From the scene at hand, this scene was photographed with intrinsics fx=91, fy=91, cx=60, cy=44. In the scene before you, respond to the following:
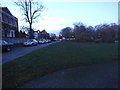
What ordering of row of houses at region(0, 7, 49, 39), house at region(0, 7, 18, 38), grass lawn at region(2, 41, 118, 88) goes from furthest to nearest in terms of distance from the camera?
row of houses at region(0, 7, 49, 39) < house at region(0, 7, 18, 38) < grass lawn at region(2, 41, 118, 88)

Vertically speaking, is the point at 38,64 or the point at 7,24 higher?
the point at 7,24

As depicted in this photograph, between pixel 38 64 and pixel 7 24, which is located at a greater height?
pixel 7 24

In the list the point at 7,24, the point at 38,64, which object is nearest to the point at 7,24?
the point at 7,24

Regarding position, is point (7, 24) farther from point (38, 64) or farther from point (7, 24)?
point (38, 64)

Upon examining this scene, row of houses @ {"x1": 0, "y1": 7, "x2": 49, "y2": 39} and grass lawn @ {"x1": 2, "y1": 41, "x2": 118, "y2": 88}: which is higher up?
row of houses @ {"x1": 0, "y1": 7, "x2": 49, "y2": 39}

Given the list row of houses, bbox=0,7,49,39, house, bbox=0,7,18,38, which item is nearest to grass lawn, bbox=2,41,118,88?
house, bbox=0,7,18,38

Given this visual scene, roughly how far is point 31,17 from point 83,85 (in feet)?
100

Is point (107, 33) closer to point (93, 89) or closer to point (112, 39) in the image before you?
point (112, 39)

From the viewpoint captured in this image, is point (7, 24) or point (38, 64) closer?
point (38, 64)

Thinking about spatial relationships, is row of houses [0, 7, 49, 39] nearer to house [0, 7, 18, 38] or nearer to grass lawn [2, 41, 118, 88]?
house [0, 7, 18, 38]

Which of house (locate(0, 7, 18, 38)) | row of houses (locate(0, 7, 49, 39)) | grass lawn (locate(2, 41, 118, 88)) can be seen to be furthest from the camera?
row of houses (locate(0, 7, 49, 39))

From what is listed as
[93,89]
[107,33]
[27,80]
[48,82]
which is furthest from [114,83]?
[107,33]

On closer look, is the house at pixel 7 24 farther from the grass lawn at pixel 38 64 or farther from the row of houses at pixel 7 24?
the grass lawn at pixel 38 64

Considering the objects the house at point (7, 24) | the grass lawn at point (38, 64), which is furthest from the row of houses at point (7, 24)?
the grass lawn at point (38, 64)
